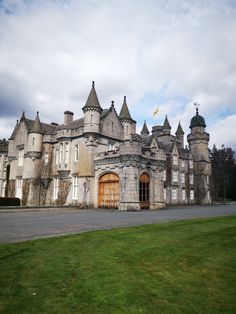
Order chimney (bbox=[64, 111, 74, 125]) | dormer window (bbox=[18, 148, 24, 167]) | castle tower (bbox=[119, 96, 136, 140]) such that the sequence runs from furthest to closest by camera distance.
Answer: dormer window (bbox=[18, 148, 24, 167])
chimney (bbox=[64, 111, 74, 125])
castle tower (bbox=[119, 96, 136, 140])

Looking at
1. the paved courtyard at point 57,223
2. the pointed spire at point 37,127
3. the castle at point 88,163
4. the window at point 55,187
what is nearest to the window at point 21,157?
the castle at point 88,163

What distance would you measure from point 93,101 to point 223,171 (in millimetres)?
48700

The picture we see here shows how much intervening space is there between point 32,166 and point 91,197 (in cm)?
1017

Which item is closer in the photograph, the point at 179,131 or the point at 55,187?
the point at 55,187

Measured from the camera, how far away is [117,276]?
5.48 m

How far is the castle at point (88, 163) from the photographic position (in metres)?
27.2

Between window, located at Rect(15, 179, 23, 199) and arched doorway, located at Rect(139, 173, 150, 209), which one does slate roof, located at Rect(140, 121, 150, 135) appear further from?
arched doorway, located at Rect(139, 173, 150, 209)

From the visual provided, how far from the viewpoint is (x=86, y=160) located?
30312 millimetres

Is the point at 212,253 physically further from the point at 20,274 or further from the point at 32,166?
the point at 32,166

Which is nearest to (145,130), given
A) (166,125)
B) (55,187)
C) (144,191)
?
(166,125)

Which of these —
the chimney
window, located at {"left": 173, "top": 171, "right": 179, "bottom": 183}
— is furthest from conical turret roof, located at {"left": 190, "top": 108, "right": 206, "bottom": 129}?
the chimney

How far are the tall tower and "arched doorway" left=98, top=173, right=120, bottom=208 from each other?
2788cm

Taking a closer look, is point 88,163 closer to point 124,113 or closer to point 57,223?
point 124,113

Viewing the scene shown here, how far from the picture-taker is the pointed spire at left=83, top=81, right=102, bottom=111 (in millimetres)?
30438
